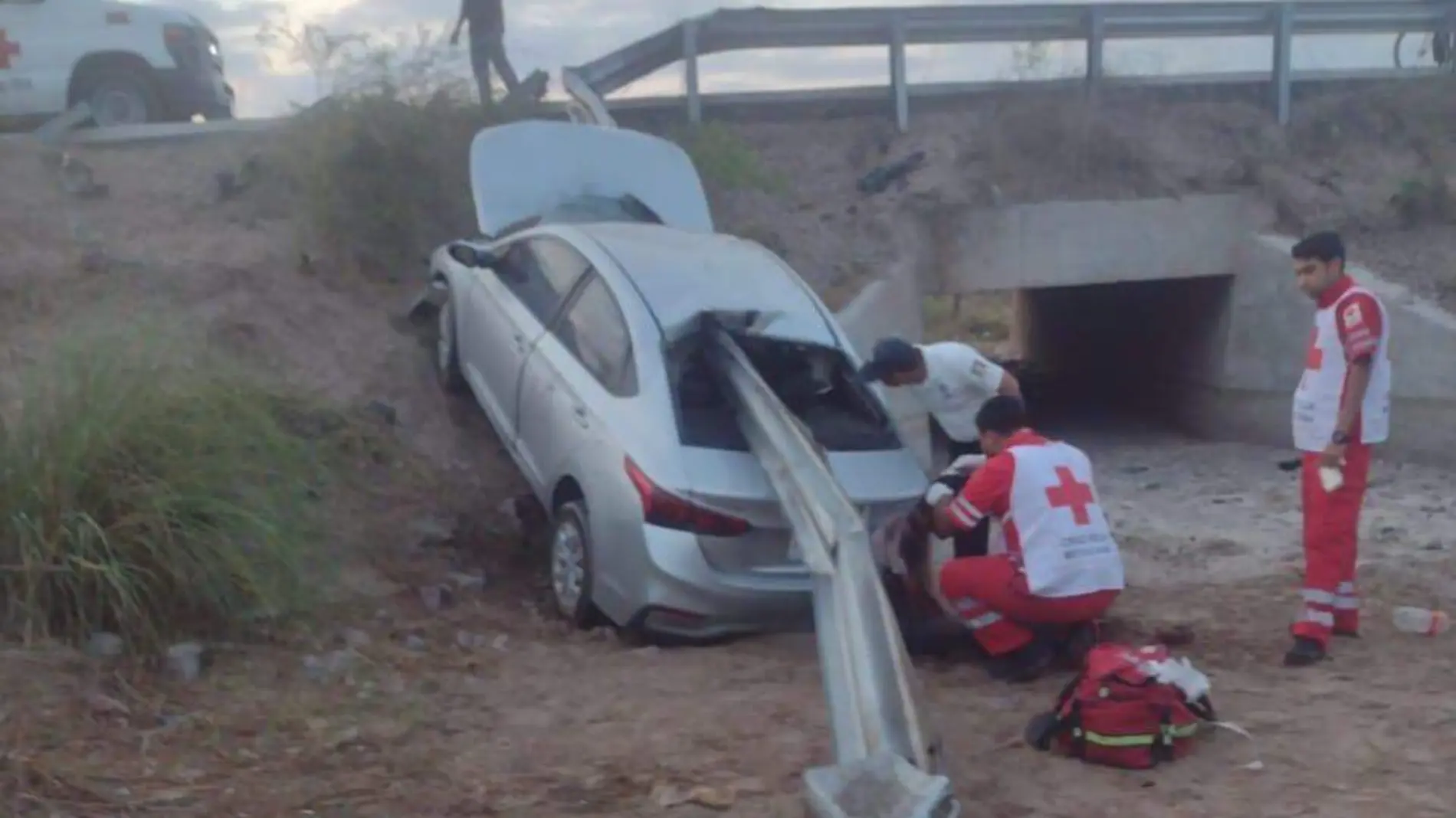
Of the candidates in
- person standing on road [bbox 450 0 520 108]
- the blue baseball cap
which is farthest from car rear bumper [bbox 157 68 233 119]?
the blue baseball cap

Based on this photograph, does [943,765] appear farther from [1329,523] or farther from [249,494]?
[249,494]

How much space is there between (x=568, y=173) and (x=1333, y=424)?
503cm

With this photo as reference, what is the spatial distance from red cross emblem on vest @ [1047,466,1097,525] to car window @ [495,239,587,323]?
271 cm

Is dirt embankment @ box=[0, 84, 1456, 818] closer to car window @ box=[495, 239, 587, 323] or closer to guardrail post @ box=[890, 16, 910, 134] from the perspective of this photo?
car window @ box=[495, 239, 587, 323]

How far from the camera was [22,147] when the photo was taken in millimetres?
11820

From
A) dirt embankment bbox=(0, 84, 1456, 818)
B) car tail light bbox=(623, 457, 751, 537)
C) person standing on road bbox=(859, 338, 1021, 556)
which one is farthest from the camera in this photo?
person standing on road bbox=(859, 338, 1021, 556)

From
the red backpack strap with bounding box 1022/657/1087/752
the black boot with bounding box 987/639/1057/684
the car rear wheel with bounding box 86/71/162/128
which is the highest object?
the car rear wheel with bounding box 86/71/162/128

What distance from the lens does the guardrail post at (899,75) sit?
13.7 m

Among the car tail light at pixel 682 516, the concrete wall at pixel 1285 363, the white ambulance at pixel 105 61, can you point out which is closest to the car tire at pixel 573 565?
the car tail light at pixel 682 516

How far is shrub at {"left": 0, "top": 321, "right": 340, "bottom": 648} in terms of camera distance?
5487 millimetres

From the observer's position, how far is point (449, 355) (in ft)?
30.0

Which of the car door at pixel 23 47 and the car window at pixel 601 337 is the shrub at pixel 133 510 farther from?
the car door at pixel 23 47

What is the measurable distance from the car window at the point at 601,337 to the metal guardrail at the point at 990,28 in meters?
5.22

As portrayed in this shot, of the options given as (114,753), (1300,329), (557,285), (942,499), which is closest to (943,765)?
(942,499)
